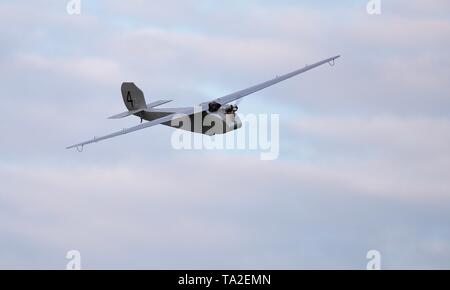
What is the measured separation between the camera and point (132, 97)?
94.6 meters

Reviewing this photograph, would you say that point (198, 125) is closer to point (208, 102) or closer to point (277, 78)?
point (208, 102)

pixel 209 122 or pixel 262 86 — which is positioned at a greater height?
pixel 262 86

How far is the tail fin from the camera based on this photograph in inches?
3702

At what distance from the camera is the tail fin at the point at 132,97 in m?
94.0

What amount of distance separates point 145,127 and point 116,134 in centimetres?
295

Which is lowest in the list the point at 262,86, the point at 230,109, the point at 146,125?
the point at 146,125

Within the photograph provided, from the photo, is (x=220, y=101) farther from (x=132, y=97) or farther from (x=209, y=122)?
(x=132, y=97)

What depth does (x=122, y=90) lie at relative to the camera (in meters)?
95.2

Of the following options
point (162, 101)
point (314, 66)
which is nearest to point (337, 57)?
point (314, 66)

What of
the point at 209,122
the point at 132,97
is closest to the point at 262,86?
the point at 209,122

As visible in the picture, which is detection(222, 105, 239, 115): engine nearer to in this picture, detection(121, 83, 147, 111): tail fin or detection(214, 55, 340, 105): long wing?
detection(214, 55, 340, 105): long wing

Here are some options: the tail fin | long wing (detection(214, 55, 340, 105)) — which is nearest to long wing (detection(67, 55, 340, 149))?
long wing (detection(214, 55, 340, 105))

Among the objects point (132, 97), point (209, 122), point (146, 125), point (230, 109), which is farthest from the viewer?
point (132, 97)

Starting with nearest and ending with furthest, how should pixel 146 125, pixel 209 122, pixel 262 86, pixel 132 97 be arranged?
pixel 146 125
pixel 209 122
pixel 262 86
pixel 132 97
